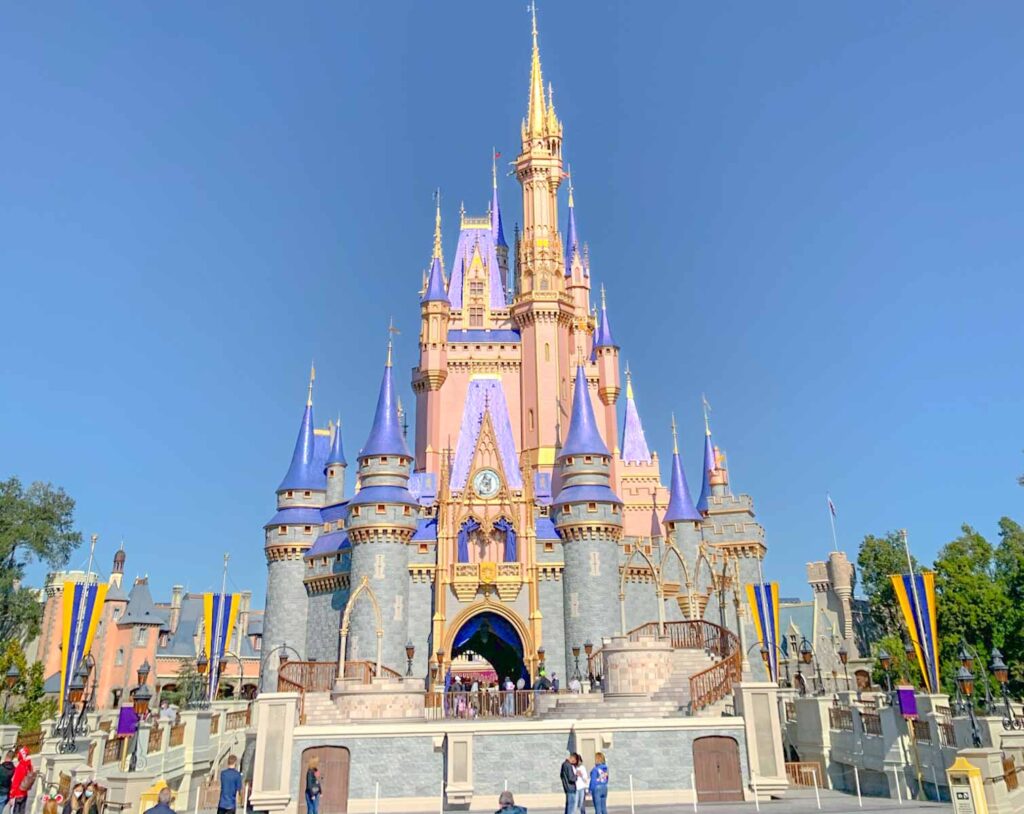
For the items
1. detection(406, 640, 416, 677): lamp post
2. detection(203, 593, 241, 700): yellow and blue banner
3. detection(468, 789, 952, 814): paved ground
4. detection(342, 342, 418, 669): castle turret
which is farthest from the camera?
detection(203, 593, 241, 700): yellow and blue banner

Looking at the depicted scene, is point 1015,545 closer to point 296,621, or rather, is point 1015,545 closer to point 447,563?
point 447,563

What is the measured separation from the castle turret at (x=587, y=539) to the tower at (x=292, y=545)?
13573 mm

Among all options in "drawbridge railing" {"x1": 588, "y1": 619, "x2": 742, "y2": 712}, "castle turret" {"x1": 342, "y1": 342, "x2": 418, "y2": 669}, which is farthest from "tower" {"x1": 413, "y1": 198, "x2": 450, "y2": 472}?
"drawbridge railing" {"x1": 588, "y1": 619, "x2": 742, "y2": 712}

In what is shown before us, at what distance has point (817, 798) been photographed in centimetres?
2056

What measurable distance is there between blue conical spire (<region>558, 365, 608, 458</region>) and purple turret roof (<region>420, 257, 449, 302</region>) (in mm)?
12955

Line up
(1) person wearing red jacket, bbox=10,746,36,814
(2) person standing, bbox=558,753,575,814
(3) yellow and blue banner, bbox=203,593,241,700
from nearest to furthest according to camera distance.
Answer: (2) person standing, bbox=558,753,575,814 < (1) person wearing red jacket, bbox=10,746,36,814 < (3) yellow and blue banner, bbox=203,593,241,700

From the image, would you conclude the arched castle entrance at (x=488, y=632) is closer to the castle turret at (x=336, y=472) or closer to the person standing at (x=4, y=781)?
the castle turret at (x=336, y=472)

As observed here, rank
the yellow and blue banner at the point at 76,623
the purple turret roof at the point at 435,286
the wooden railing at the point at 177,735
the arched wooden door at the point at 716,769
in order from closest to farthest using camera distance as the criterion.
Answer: the arched wooden door at the point at 716,769
the wooden railing at the point at 177,735
the yellow and blue banner at the point at 76,623
the purple turret roof at the point at 435,286

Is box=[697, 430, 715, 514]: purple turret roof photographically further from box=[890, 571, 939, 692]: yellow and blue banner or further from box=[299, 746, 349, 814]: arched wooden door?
box=[299, 746, 349, 814]: arched wooden door

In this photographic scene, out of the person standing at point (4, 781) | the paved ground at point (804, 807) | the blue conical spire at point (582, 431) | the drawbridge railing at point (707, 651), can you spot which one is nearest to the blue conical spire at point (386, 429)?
the blue conical spire at point (582, 431)

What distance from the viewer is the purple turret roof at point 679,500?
45.8 meters

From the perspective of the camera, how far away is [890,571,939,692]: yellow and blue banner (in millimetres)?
26203

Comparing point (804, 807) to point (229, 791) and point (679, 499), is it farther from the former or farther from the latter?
point (679, 499)

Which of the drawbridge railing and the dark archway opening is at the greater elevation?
the dark archway opening
